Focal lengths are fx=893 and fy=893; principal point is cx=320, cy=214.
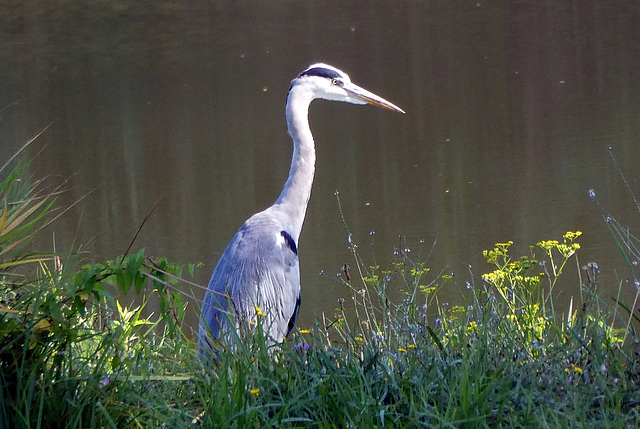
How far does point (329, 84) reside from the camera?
5.06 m

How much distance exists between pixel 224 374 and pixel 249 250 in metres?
1.69

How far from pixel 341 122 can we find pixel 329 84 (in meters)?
5.29

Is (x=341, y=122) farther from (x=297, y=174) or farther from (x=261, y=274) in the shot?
(x=261, y=274)

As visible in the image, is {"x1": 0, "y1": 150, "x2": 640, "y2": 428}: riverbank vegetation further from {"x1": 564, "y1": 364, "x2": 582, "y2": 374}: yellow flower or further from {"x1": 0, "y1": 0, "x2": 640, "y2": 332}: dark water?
{"x1": 0, "y1": 0, "x2": 640, "y2": 332}: dark water

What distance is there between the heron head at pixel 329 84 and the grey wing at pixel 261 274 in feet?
3.29

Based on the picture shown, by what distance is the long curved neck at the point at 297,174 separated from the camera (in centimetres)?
464

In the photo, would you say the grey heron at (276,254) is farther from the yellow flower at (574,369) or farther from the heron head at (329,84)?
the yellow flower at (574,369)

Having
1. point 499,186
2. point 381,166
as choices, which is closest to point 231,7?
point 381,166

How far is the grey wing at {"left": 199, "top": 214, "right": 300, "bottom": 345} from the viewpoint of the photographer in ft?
12.7

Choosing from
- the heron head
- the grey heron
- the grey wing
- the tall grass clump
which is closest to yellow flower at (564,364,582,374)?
the tall grass clump

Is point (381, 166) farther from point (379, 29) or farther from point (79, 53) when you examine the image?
point (79, 53)

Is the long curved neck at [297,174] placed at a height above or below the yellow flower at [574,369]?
above

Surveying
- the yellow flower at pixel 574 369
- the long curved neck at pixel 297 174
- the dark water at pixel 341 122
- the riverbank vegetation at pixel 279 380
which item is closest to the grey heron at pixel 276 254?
the long curved neck at pixel 297 174

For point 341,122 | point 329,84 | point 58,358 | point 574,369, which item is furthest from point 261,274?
point 341,122
